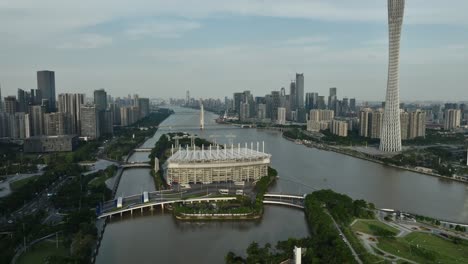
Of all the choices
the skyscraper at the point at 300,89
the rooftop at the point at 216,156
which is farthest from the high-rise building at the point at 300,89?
the rooftop at the point at 216,156

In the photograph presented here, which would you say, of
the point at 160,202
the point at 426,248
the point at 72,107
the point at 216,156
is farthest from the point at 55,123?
the point at 426,248

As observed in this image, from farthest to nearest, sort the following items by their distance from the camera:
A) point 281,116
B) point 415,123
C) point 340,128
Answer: point 281,116 < point 340,128 < point 415,123

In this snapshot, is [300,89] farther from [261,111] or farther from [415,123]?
[415,123]

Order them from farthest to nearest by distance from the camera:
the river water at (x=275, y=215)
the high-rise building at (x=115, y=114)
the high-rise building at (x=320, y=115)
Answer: the high-rise building at (x=115, y=114) → the high-rise building at (x=320, y=115) → the river water at (x=275, y=215)

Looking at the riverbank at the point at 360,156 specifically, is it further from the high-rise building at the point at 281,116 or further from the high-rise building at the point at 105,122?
the high-rise building at the point at 105,122

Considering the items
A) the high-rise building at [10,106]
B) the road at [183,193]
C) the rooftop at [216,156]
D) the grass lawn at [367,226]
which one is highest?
the high-rise building at [10,106]

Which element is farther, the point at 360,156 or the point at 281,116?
the point at 281,116

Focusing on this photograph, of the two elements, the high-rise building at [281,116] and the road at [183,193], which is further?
the high-rise building at [281,116]
